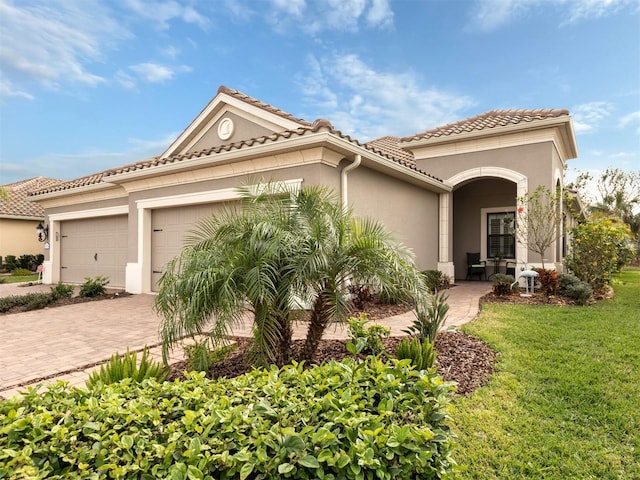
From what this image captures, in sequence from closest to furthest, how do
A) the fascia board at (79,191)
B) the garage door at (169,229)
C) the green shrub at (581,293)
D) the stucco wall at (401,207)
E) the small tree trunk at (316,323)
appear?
1. the small tree trunk at (316,323)
2. the green shrub at (581,293)
3. the stucco wall at (401,207)
4. the garage door at (169,229)
5. the fascia board at (79,191)

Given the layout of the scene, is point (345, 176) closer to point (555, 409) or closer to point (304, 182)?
point (304, 182)

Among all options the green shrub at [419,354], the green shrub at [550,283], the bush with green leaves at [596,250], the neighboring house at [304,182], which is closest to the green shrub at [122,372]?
the green shrub at [419,354]

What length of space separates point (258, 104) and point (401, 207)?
16.6 feet

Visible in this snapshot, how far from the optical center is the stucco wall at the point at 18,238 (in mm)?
21344

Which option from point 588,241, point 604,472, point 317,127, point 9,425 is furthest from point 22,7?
point 588,241

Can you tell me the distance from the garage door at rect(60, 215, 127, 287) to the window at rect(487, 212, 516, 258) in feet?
44.0

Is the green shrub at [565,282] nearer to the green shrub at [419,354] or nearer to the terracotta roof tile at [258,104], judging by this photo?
the green shrub at [419,354]

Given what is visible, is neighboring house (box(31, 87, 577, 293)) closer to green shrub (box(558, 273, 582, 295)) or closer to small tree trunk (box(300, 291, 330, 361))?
green shrub (box(558, 273, 582, 295))

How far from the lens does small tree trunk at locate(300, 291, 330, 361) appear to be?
4.11 metres

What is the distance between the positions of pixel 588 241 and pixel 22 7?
15.8 meters

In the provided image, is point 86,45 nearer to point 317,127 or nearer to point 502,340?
point 317,127

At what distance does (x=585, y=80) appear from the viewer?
1348 cm

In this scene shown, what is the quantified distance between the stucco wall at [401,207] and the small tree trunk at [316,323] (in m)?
4.45

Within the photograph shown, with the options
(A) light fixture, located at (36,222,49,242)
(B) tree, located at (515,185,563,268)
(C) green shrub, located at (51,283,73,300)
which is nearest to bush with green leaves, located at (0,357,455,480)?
(C) green shrub, located at (51,283,73,300)
